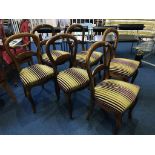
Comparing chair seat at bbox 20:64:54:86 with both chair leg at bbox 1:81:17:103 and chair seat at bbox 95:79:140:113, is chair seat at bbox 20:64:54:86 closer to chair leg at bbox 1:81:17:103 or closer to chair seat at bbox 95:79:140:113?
chair leg at bbox 1:81:17:103

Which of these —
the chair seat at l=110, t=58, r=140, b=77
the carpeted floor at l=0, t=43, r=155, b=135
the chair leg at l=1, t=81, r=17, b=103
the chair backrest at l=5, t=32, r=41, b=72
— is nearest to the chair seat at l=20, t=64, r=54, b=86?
the chair backrest at l=5, t=32, r=41, b=72

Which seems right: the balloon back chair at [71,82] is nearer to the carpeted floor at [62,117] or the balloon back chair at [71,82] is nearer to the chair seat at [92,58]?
the carpeted floor at [62,117]

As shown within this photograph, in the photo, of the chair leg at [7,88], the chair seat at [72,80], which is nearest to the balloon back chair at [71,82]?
the chair seat at [72,80]

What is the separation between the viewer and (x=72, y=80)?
167 centimetres

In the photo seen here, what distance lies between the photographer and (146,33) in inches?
147

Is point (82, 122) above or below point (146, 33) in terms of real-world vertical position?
below

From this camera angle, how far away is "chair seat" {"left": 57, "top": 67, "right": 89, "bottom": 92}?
5.34 feet

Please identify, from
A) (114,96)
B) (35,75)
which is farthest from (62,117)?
(114,96)

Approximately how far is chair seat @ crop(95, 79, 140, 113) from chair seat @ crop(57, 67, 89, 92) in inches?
8.1
